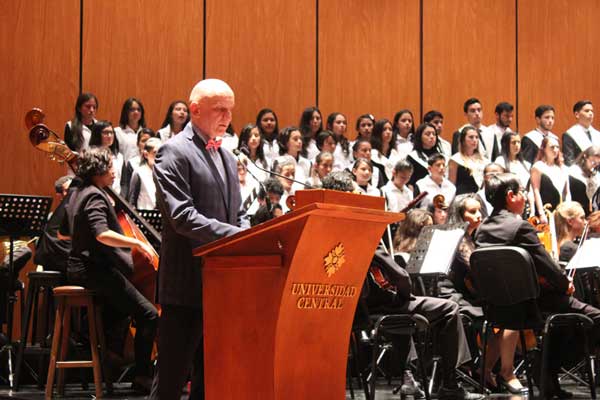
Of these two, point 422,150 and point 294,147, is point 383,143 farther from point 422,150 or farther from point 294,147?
point 294,147

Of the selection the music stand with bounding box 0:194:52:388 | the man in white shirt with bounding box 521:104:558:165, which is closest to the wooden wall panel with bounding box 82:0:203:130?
the man in white shirt with bounding box 521:104:558:165

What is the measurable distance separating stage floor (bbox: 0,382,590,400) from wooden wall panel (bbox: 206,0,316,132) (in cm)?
442

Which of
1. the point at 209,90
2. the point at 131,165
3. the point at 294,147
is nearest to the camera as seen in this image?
the point at 209,90

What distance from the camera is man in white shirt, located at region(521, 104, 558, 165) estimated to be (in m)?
9.34

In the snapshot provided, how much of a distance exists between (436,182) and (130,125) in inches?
105

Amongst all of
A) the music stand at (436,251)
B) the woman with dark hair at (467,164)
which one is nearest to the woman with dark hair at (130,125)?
the woman with dark hair at (467,164)

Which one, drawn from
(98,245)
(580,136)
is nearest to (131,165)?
(98,245)

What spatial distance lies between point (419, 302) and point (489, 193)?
796 mm

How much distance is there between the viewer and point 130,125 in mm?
8016

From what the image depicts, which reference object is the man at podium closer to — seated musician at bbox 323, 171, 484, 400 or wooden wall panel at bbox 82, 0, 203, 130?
seated musician at bbox 323, 171, 484, 400

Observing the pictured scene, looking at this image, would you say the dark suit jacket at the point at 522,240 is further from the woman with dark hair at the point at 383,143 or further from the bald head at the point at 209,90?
the woman with dark hair at the point at 383,143

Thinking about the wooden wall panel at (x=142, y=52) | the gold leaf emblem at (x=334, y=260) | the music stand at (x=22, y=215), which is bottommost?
the gold leaf emblem at (x=334, y=260)

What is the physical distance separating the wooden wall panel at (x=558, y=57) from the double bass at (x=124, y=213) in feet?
22.4

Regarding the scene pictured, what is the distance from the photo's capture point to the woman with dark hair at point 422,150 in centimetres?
858
